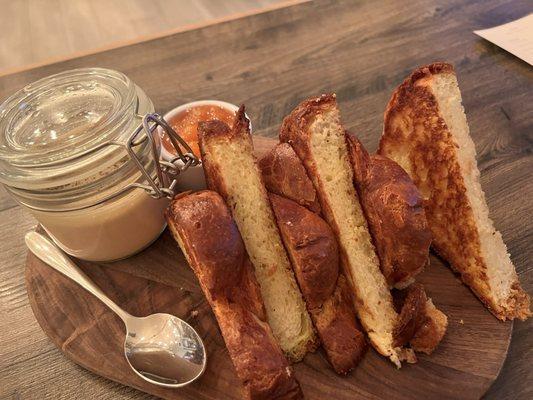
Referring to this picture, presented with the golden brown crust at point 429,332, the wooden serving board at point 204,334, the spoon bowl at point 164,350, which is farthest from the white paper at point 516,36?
the spoon bowl at point 164,350

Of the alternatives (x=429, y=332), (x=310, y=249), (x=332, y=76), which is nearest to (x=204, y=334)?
(x=310, y=249)

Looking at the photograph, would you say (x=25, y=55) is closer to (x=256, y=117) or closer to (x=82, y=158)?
(x=256, y=117)

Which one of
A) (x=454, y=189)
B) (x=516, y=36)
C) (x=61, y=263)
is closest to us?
(x=454, y=189)

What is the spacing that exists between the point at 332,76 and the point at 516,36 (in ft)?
4.32

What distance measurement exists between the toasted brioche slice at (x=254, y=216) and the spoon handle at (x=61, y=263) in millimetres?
560

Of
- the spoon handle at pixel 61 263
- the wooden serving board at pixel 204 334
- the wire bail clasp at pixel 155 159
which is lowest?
the wooden serving board at pixel 204 334

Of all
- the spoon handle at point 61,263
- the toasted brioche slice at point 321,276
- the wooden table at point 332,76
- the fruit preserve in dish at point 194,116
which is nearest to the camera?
the toasted brioche slice at point 321,276

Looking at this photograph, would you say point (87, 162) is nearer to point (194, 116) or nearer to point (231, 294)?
point (231, 294)

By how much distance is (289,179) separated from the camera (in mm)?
1660

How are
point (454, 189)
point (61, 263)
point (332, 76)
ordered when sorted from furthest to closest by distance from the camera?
point (332, 76)
point (61, 263)
point (454, 189)

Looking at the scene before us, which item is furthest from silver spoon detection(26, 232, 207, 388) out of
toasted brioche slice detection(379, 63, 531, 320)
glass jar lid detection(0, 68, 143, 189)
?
toasted brioche slice detection(379, 63, 531, 320)

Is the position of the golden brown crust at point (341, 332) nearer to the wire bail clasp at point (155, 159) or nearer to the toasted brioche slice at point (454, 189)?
the toasted brioche slice at point (454, 189)

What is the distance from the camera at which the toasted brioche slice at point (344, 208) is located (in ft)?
5.31

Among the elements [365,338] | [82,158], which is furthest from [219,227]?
[365,338]
